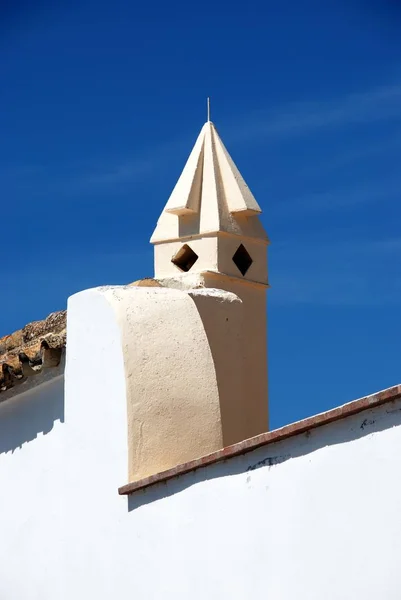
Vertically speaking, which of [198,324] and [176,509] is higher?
[198,324]

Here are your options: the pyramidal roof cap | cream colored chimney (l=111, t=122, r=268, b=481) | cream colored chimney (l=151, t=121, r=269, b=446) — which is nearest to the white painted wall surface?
cream colored chimney (l=111, t=122, r=268, b=481)

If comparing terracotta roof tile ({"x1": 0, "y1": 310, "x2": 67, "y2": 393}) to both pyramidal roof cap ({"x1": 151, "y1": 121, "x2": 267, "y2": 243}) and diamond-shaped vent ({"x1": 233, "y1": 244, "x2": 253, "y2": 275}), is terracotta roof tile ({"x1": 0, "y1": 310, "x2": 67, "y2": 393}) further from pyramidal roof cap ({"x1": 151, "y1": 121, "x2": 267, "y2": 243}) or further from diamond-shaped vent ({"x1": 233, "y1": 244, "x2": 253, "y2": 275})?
diamond-shaped vent ({"x1": 233, "y1": 244, "x2": 253, "y2": 275})

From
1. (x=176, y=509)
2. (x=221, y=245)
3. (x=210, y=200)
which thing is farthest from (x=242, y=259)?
(x=176, y=509)

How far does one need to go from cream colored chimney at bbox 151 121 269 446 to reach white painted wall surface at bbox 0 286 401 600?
1.58 metres

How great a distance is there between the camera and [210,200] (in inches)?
418

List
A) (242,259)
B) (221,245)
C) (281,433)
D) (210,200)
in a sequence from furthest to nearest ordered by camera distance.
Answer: (242,259) → (210,200) → (221,245) → (281,433)

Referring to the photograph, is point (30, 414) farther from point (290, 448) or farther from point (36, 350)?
point (290, 448)

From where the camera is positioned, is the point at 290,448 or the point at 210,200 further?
the point at 210,200

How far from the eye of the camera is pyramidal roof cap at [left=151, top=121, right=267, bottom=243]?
10562mm

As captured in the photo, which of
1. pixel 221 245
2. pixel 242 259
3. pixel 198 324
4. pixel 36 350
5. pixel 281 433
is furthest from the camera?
pixel 242 259

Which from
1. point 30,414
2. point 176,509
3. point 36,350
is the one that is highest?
point 36,350

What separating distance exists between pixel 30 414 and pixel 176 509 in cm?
268

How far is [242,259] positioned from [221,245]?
420 millimetres

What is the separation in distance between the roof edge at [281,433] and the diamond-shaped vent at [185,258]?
2874 mm
